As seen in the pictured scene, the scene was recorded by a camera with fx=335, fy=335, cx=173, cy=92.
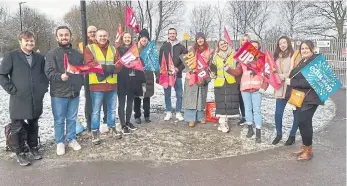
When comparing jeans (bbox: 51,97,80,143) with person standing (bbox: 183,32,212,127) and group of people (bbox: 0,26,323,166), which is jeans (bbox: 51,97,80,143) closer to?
group of people (bbox: 0,26,323,166)

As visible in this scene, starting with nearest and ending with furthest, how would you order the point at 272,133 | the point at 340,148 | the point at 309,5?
the point at 340,148
the point at 272,133
the point at 309,5

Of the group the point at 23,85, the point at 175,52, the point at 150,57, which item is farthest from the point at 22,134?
the point at 175,52

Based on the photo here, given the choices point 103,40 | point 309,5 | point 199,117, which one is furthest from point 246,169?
point 309,5

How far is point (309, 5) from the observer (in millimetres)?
37281

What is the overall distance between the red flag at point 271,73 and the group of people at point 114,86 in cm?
11

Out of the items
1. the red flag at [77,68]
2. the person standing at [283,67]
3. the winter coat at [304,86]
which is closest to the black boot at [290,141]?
the person standing at [283,67]

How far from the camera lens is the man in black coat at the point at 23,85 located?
4.84 meters

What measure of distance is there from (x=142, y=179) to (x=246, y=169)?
1488 millimetres

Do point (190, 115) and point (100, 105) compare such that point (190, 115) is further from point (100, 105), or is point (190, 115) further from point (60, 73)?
point (60, 73)

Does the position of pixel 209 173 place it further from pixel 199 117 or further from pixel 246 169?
pixel 199 117

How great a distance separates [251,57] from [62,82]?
10.3 ft

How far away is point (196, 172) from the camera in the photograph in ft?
15.2

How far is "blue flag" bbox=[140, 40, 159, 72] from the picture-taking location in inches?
265

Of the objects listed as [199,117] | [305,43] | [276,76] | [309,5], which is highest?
[309,5]
